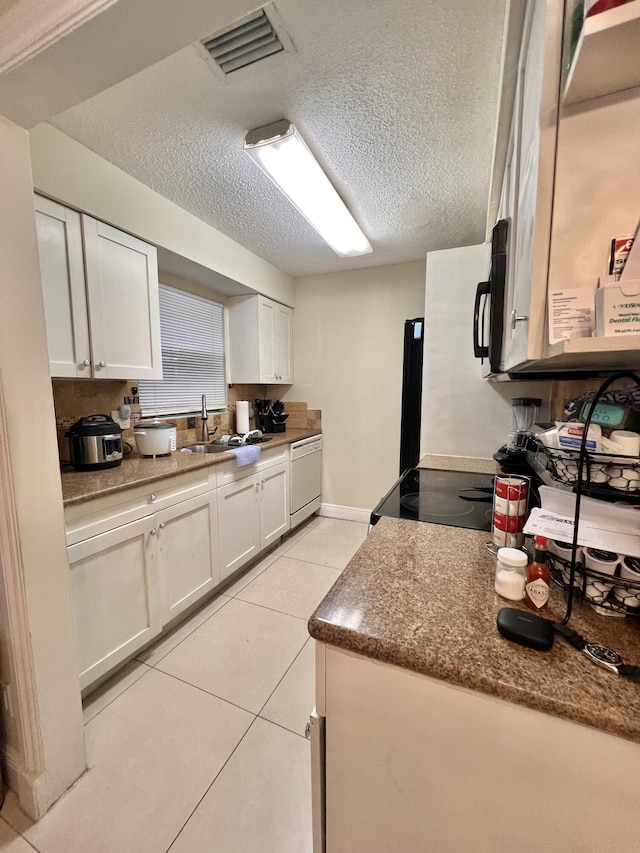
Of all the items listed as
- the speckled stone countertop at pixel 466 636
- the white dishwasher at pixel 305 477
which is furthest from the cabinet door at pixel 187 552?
the speckled stone countertop at pixel 466 636

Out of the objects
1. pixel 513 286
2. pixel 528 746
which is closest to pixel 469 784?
pixel 528 746

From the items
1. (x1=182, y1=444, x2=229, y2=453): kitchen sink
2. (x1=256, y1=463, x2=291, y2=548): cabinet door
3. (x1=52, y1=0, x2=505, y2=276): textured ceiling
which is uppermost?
(x1=52, y1=0, x2=505, y2=276): textured ceiling

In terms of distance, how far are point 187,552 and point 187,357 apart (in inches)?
62.2

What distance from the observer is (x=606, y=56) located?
0.47 metres

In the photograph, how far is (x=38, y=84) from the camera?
2.77ft

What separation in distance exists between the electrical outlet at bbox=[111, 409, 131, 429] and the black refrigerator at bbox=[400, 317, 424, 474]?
2.07m

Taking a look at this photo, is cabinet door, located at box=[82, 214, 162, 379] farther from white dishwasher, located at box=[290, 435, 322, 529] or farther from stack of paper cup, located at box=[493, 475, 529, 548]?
stack of paper cup, located at box=[493, 475, 529, 548]

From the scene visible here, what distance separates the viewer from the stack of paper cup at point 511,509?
32.9 inches

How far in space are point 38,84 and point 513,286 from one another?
4.32ft

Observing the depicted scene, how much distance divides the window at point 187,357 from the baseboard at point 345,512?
1.54m

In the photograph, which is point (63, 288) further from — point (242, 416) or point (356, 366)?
point (356, 366)

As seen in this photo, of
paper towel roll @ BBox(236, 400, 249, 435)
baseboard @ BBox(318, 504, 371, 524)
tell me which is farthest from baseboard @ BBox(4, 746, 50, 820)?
baseboard @ BBox(318, 504, 371, 524)

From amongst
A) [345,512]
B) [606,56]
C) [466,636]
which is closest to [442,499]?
[466,636]

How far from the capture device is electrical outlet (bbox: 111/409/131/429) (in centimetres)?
213
